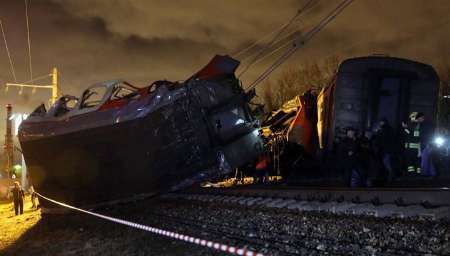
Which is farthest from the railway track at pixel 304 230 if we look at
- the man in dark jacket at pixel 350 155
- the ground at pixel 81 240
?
the man in dark jacket at pixel 350 155

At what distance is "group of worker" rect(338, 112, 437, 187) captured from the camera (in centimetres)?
895

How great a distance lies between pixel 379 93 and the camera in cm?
1040

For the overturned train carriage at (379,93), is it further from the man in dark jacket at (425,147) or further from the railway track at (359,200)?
the railway track at (359,200)

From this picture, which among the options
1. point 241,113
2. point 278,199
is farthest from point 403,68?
point 278,199

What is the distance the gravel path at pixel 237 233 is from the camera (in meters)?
5.10

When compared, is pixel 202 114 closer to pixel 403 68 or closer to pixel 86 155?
pixel 86 155

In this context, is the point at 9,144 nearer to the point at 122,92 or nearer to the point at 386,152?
the point at 122,92

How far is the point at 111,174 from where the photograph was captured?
9.64 meters

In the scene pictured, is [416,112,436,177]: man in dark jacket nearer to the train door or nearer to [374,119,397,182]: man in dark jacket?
the train door

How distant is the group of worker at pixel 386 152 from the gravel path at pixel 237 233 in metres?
2.43

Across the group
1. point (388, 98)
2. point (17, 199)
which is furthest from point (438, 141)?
point (17, 199)

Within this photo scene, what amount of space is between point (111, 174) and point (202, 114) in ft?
7.93

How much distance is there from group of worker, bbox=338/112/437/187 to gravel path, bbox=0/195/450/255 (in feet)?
7.98

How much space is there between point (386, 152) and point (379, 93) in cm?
176
